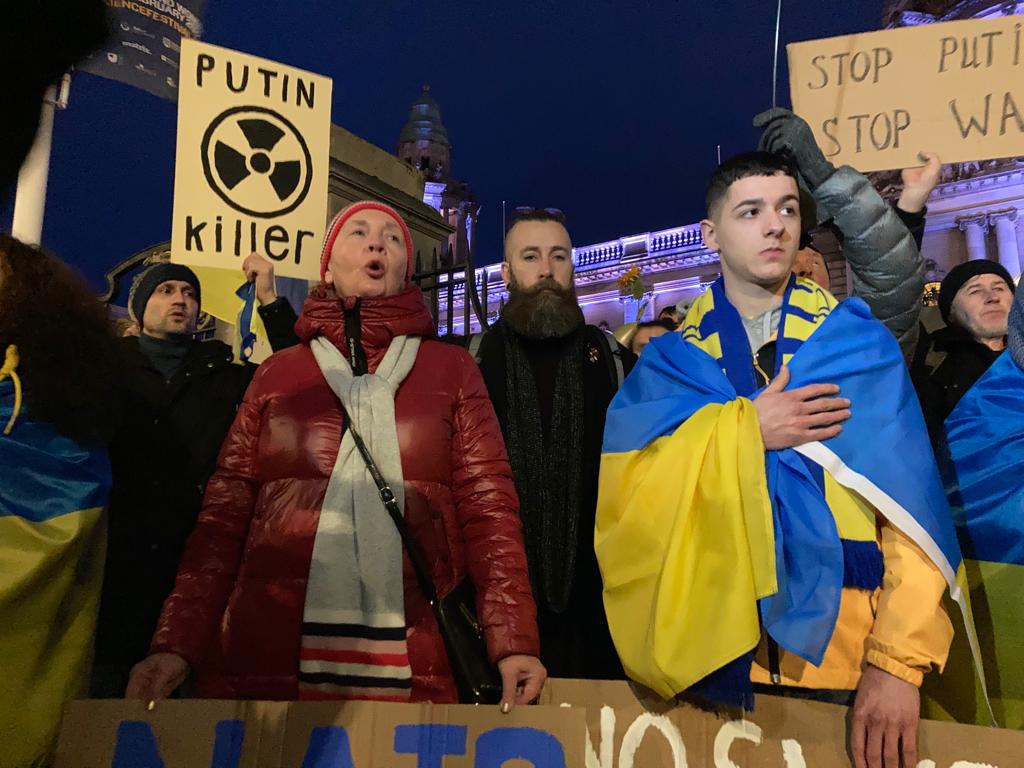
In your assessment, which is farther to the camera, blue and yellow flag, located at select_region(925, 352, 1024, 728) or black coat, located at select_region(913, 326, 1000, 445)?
black coat, located at select_region(913, 326, 1000, 445)

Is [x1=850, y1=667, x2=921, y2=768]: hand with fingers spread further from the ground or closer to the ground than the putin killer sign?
closer to the ground

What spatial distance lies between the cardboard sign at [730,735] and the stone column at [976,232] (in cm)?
3244

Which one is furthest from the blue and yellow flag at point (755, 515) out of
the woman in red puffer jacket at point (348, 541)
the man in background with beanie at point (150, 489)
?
the man in background with beanie at point (150, 489)

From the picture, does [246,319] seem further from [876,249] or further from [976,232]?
[976,232]

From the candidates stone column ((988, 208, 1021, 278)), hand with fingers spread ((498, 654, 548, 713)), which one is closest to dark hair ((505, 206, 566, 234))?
hand with fingers spread ((498, 654, 548, 713))

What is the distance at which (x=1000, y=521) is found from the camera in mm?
2334

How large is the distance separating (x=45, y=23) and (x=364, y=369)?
1503 millimetres

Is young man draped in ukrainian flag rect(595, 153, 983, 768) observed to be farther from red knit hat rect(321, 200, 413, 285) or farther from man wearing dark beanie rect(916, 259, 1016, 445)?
man wearing dark beanie rect(916, 259, 1016, 445)

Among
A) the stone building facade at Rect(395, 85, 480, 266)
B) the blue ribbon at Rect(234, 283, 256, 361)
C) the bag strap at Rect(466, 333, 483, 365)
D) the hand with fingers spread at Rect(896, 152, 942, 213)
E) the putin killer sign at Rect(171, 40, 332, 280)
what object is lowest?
the bag strap at Rect(466, 333, 483, 365)

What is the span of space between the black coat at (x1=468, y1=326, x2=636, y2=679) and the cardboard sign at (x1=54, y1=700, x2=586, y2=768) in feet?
3.33

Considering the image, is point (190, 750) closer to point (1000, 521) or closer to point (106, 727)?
point (106, 727)

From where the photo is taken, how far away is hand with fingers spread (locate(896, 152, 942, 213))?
300 cm

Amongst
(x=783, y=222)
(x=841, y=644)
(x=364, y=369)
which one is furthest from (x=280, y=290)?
(x=841, y=644)

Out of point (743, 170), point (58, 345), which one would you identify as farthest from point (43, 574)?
point (743, 170)
